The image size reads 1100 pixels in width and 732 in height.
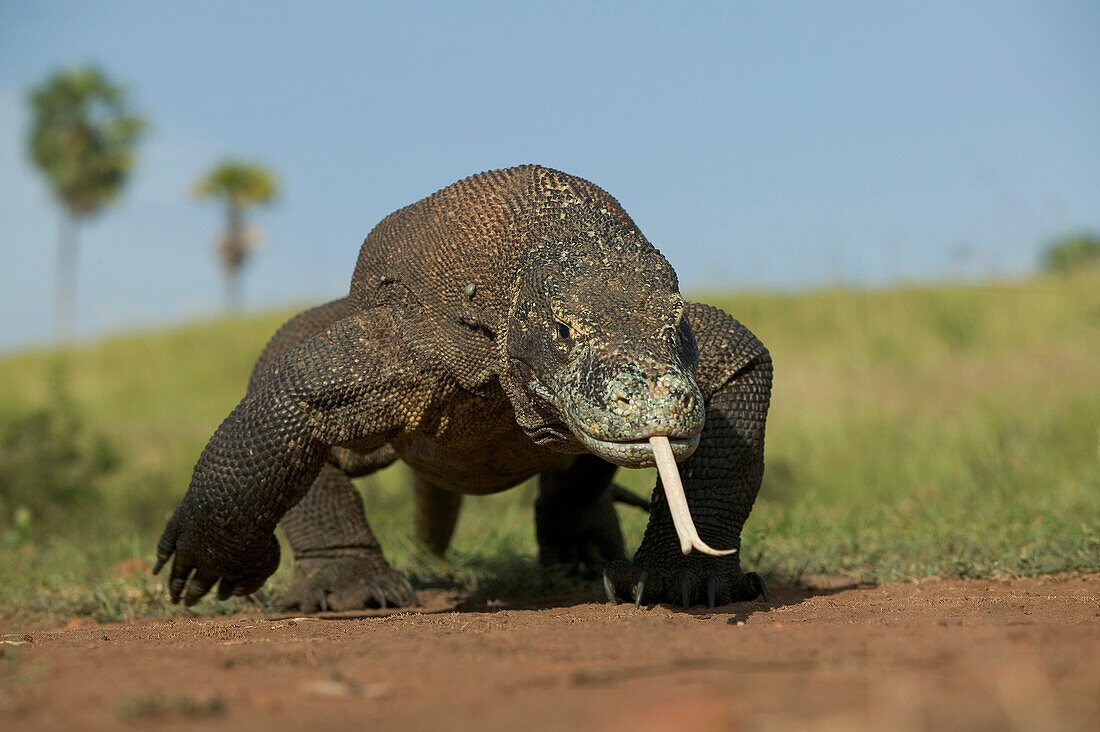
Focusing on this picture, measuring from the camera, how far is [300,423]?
3811 millimetres

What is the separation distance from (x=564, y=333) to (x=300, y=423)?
3.37ft

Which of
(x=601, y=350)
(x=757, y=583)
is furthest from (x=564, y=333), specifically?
(x=757, y=583)

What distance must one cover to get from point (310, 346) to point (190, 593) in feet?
3.55

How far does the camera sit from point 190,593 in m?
4.30

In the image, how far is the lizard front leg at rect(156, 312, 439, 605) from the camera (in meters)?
3.81

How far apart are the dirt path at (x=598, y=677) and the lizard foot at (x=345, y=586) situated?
1.39 meters

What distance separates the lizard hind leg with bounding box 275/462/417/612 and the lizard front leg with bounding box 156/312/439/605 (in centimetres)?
59

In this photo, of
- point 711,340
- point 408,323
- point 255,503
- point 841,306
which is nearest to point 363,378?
point 408,323

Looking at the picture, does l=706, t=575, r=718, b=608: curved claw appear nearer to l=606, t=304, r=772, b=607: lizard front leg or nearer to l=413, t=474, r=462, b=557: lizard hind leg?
l=606, t=304, r=772, b=607: lizard front leg

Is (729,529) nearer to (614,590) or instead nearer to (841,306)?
(614,590)

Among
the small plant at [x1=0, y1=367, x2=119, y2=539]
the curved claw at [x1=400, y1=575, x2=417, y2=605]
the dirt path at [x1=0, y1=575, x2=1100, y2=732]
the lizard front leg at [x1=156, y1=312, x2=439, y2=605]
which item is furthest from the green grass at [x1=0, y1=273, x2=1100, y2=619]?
the dirt path at [x1=0, y1=575, x2=1100, y2=732]

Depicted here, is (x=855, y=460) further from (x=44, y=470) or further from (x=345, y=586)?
(x=44, y=470)

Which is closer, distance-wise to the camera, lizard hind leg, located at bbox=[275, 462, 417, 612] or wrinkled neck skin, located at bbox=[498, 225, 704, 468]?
wrinkled neck skin, located at bbox=[498, 225, 704, 468]

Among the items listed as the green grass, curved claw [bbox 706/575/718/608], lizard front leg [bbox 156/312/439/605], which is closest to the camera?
curved claw [bbox 706/575/718/608]
